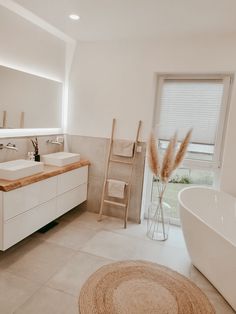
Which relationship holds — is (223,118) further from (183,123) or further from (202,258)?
(202,258)

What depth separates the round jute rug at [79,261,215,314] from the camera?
1.95 metres

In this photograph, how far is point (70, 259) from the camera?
2.57 meters

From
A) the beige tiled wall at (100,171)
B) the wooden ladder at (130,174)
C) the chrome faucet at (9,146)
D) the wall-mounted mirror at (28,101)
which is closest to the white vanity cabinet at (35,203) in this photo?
the beige tiled wall at (100,171)

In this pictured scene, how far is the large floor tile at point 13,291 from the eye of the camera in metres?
1.89

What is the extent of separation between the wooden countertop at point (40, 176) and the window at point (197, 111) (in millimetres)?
1283

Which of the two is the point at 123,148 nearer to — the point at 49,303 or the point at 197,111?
the point at 197,111

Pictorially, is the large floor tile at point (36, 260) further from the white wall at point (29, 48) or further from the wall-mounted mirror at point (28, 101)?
the white wall at point (29, 48)

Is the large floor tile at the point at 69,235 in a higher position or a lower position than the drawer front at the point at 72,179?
lower

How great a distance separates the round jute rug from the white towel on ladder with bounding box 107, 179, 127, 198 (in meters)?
1.10

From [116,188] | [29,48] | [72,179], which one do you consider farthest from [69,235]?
[29,48]

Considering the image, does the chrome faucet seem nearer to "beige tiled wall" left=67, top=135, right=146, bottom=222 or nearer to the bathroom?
the bathroom

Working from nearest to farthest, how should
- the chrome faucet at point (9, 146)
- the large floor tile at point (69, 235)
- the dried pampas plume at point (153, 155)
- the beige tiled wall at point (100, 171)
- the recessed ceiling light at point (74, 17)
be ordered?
the recessed ceiling light at point (74, 17) < the chrome faucet at point (9, 146) < the large floor tile at point (69, 235) < the dried pampas plume at point (153, 155) < the beige tiled wall at point (100, 171)

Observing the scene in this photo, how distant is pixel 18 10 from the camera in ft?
8.80

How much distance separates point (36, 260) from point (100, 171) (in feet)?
5.15
